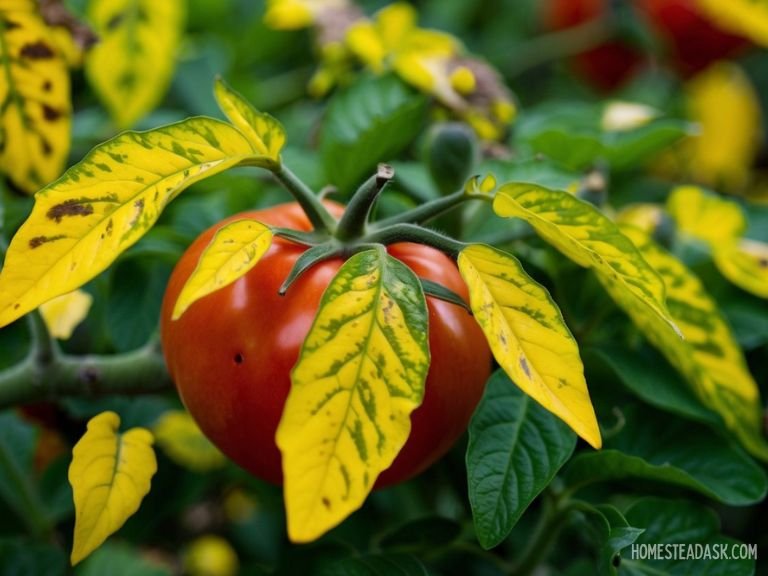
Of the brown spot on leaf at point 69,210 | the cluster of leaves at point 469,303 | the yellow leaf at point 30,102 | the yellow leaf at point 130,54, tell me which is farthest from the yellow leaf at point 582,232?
the yellow leaf at point 130,54

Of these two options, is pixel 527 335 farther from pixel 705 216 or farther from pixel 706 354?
pixel 705 216

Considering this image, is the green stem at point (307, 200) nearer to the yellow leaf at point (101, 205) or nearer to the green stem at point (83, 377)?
the yellow leaf at point (101, 205)

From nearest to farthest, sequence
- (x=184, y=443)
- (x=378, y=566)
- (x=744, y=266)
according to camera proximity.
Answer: (x=378, y=566) → (x=744, y=266) → (x=184, y=443)

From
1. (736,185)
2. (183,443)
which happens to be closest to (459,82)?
(183,443)

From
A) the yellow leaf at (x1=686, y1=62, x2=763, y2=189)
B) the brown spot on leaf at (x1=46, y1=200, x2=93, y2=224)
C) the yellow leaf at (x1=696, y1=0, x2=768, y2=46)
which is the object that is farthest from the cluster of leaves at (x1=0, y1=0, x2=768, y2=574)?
the yellow leaf at (x1=686, y1=62, x2=763, y2=189)

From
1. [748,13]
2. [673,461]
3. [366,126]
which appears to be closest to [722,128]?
[748,13]

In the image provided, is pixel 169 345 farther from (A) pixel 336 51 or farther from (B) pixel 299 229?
(A) pixel 336 51
